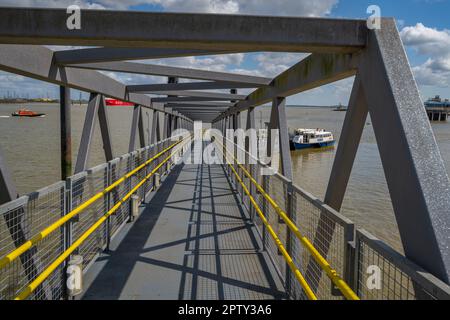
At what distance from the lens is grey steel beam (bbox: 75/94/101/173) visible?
5.54 metres

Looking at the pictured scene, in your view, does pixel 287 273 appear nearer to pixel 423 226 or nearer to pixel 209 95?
pixel 423 226

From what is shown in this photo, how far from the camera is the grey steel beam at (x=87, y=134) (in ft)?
18.2

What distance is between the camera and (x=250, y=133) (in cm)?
1034

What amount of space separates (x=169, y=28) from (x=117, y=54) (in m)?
1.62

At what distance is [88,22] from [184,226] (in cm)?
437

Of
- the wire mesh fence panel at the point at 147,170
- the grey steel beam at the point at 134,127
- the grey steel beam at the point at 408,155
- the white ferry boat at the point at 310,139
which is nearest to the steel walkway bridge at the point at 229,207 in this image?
the grey steel beam at the point at 408,155

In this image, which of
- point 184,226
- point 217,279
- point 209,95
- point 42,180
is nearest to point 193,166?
point 209,95

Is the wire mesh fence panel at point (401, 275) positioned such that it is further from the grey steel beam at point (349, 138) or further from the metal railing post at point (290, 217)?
the metal railing post at point (290, 217)

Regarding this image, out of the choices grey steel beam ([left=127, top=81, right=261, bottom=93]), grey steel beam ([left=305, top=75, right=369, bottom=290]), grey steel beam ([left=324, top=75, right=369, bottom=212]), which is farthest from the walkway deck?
grey steel beam ([left=127, top=81, right=261, bottom=93])

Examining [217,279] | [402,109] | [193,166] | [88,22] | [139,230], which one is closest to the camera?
[402,109]

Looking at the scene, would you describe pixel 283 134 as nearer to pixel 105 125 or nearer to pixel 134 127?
pixel 105 125

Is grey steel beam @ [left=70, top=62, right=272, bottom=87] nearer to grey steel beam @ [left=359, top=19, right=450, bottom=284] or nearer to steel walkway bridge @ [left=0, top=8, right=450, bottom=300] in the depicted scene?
steel walkway bridge @ [left=0, top=8, right=450, bottom=300]

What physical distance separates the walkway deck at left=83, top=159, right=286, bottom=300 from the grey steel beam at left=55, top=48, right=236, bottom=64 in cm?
241

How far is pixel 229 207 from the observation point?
800cm
